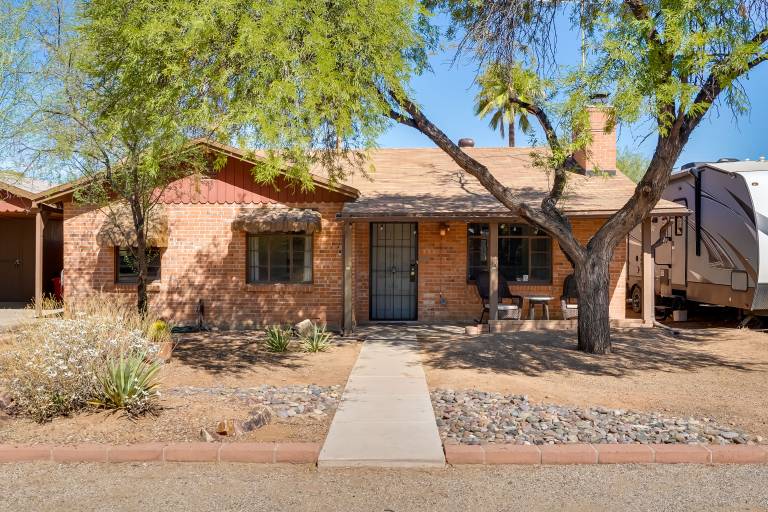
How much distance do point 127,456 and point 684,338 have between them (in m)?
9.70

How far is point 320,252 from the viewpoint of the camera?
42.7 ft

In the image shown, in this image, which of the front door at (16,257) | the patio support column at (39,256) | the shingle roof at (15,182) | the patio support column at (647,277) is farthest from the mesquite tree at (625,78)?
the front door at (16,257)

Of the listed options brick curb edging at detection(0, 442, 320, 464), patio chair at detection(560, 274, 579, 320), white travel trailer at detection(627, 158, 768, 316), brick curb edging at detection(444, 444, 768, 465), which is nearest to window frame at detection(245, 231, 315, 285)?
patio chair at detection(560, 274, 579, 320)

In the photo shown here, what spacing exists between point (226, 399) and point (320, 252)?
20.5ft

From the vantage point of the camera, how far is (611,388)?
7582 mm

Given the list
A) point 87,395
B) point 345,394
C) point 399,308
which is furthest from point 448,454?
point 399,308

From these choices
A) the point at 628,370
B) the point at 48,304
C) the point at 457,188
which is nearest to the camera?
the point at 628,370

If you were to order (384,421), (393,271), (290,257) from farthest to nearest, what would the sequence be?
(393,271)
(290,257)
(384,421)

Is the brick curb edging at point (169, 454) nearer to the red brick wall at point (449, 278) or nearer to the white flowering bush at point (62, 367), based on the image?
the white flowering bush at point (62, 367)

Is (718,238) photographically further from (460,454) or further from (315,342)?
(460,454)

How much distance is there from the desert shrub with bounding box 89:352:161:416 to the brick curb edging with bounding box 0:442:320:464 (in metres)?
0.88

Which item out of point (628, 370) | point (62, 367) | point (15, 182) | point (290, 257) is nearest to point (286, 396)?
point (62, 367)

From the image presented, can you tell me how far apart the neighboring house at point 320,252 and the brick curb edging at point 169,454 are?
696 cm

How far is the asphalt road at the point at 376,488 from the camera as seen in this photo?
4.43 m
